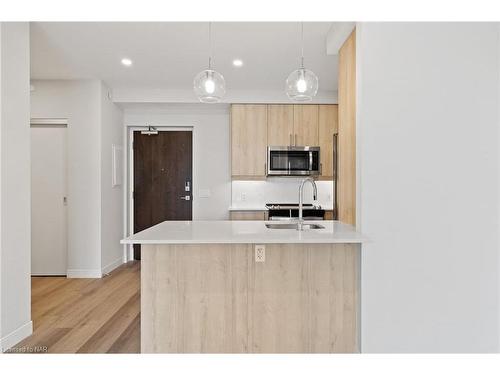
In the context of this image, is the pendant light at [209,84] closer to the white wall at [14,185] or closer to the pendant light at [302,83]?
the pendant light at [302,83]

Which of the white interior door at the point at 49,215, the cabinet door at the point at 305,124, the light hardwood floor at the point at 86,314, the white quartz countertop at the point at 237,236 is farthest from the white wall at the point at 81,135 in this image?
the cabinet door at the point at 305,124

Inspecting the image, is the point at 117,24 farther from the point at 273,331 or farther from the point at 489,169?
the point at 489,169

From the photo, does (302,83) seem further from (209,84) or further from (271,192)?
(271,192)

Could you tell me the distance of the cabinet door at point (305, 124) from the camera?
5.15 meters

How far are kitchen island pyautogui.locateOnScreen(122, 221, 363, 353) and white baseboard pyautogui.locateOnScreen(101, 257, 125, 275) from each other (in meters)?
2.70

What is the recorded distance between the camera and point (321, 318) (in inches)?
98.7

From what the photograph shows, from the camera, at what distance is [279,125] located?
202 inches

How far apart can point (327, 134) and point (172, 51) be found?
93.8 inches

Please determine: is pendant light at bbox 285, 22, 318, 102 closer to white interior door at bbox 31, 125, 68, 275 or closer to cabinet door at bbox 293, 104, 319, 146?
cabinet door at bbox 293, 104, 319, 146

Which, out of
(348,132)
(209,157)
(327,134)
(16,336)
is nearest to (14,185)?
(16,336)

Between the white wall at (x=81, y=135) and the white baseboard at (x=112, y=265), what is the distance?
0.14 m

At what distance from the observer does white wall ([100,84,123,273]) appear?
4820mm

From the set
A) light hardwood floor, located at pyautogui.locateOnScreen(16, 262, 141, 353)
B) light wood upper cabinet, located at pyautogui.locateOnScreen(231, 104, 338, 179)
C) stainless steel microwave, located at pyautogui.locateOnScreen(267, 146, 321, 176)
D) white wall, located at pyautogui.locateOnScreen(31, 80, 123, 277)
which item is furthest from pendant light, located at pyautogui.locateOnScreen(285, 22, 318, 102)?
white wall, located at pyautogui.locateOnScreen(31, 80, 123, 277)

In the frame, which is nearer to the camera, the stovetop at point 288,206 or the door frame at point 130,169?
the stovetop at point 288,206
